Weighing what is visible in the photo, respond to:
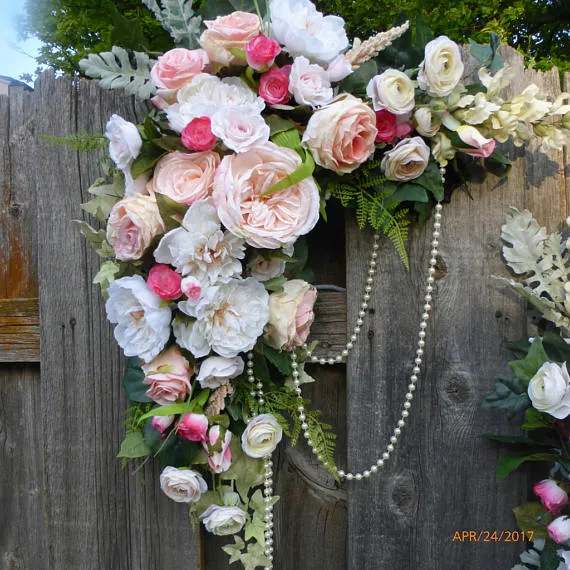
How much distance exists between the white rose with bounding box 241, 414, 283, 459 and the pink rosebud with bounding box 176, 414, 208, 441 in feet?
0.35

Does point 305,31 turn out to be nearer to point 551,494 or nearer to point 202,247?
point 202,247

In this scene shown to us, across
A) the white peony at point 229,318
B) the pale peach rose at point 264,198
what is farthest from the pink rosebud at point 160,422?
the pale peach rose at point 264,198

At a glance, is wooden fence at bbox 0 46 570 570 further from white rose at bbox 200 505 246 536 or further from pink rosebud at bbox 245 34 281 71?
pink rosebud at bbox 245 34 281 71

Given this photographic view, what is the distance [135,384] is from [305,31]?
2.88 ft

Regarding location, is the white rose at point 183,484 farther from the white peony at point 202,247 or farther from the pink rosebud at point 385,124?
the pink rosebud at point 385,124

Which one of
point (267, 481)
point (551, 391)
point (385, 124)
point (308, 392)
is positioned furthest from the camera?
point (308, 392)

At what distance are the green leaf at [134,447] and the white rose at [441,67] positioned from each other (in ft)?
3.35

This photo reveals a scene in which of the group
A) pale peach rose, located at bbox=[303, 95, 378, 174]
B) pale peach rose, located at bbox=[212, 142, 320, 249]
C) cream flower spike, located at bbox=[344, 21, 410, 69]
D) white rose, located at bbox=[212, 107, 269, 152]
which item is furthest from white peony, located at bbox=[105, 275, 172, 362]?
cream flower spike, located at bbox=[344, 21, 410, 69]

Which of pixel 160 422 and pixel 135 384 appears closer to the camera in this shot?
pixel 160 422

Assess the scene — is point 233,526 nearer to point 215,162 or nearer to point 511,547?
point 511,547

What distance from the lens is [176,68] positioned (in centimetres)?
114

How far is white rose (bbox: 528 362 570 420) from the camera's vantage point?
1.08 meters

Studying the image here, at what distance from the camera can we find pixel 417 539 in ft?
4.29

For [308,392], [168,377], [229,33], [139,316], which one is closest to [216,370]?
[168,377]
